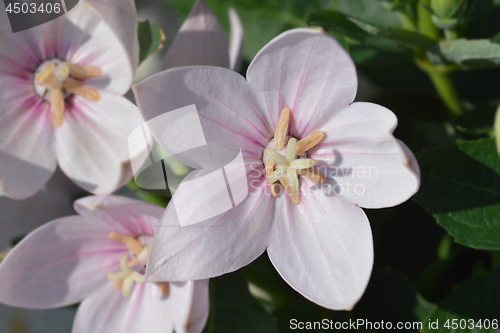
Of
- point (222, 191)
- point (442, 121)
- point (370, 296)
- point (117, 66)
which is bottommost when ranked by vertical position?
point (370, 296)

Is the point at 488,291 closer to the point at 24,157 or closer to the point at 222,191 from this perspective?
the point at 222,191

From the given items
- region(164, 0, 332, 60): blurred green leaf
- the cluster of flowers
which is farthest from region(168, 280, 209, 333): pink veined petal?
region(164, 0, 332, 60): blurred green leaf

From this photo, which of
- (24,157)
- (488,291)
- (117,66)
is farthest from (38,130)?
(488,291)

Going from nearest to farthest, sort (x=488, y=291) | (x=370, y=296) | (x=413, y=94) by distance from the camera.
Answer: (x=488, y=291)
(x=370, y=296)
(x=413, y=94)

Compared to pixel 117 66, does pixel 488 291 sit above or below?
below

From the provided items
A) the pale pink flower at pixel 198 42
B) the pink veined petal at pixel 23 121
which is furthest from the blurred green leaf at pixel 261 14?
the pink veined petal at pixel 23 121

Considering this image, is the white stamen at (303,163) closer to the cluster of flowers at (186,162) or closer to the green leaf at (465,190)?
the cluster of flowers at (186,162)
